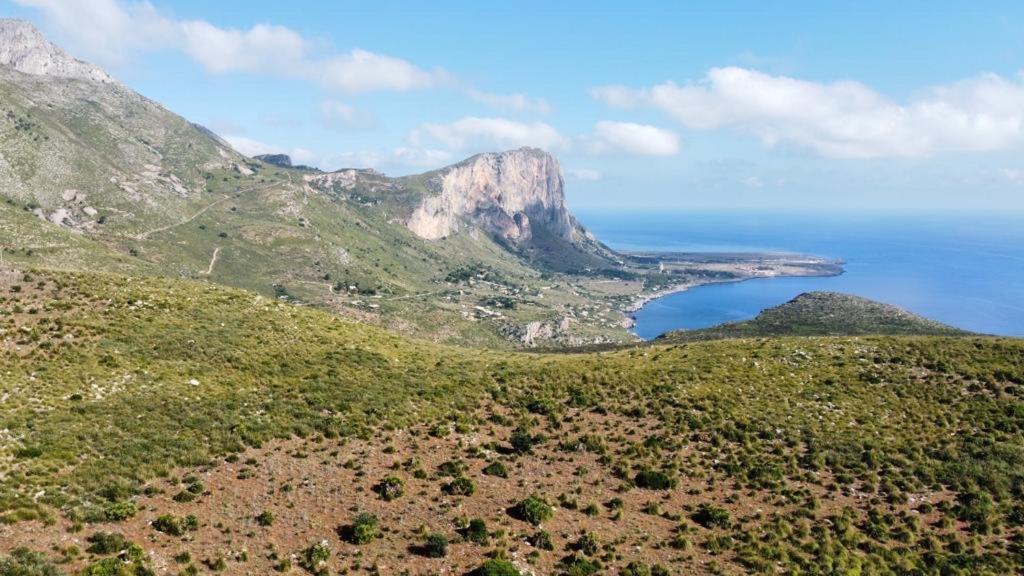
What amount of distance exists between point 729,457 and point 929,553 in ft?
36.8

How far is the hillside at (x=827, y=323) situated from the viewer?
117 m

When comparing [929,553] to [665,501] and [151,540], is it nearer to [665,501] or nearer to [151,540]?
[665,501]

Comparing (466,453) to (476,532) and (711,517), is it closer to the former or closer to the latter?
(476,532)

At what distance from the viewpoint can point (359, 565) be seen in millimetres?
23672

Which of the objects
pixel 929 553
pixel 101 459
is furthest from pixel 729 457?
pixel 101 459

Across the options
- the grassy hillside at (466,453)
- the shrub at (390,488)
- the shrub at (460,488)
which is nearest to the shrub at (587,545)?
the grassy hillside at (466,453)

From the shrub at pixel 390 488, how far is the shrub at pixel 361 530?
7.34ft

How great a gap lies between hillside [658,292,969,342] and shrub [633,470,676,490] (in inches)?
2969

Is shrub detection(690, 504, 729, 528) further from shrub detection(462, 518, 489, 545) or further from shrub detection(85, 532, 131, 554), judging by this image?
shrub detection(85, 532, 131, 554)

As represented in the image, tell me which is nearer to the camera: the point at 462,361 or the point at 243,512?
the point at 243,512

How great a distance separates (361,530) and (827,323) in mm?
132849

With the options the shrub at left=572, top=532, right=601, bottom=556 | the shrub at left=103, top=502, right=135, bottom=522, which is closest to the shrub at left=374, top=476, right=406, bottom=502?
the shrub at left=572, top=532, right=601, bottom=556

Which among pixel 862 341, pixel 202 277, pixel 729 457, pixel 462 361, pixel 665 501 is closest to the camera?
pixel 665 501

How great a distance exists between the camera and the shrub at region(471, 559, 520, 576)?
938 inches
